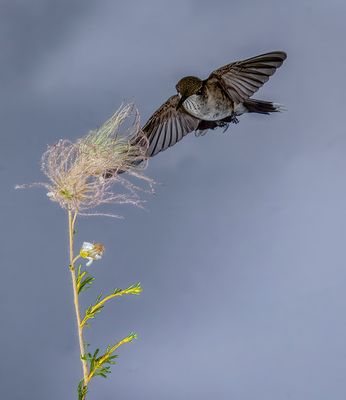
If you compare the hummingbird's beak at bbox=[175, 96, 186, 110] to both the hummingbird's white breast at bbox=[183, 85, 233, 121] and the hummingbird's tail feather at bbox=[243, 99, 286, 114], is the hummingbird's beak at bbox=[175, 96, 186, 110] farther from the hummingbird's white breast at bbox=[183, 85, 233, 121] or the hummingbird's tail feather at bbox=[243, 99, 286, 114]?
the hummingbird's tail feather at bbox=[243, 99, 286, 114]

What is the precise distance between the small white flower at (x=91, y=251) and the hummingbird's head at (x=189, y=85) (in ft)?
7.04

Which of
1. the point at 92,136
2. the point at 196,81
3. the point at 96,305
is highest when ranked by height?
the point at 196,81

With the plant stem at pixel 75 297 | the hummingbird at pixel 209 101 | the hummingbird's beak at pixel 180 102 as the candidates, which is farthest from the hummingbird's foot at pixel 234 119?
the plant stem at pixel 75 297

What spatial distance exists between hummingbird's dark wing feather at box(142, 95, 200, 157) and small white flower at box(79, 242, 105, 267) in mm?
2140

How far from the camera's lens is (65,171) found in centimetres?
500

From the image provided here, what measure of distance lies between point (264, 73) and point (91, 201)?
2.17 metres

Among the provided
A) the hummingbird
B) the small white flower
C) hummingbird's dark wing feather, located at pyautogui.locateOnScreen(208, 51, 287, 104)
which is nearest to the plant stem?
the small white flower

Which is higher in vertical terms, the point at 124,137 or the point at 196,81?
the point at 196,81

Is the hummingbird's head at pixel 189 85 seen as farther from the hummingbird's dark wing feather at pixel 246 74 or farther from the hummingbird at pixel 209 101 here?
the hummingbird's dark wing feather at pixel 246 74

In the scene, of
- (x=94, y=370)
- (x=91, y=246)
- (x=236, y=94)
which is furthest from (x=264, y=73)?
(x=94, y=370)

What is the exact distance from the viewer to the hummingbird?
6125 mm

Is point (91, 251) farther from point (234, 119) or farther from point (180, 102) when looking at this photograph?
point (234, 119)

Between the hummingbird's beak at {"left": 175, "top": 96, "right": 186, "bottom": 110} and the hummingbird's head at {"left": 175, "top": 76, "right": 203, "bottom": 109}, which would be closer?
the hummingbird's head at {"left": 175, "top": 76, "right": 203, "bottom": 109}

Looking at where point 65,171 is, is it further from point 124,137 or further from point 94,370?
point 94,370
